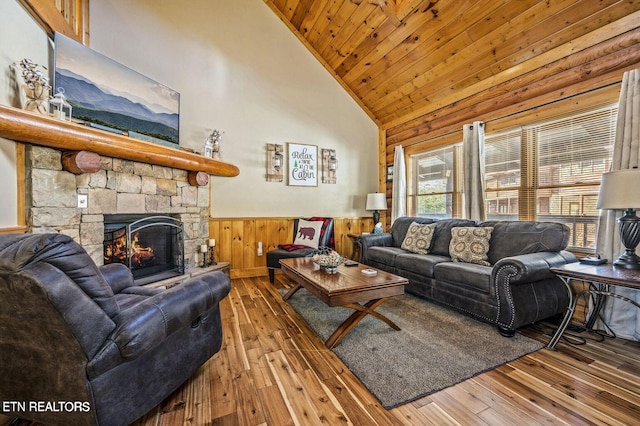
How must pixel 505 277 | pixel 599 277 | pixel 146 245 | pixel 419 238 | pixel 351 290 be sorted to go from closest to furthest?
1. pixel 599 277
2. pixel 351 290
3. pixel 505 277
4. pixel 146 245
5. pixel 419 238

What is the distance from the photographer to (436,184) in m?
4.23

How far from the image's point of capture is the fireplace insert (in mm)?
2730

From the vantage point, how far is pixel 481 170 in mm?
3350

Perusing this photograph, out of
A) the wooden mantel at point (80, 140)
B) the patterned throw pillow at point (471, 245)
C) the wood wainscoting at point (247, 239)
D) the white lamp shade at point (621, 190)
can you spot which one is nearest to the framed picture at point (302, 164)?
the wood wainscoting at point (247, 239)

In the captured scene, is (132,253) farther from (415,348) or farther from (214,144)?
(415,348)

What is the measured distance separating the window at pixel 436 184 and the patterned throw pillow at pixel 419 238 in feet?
2.13

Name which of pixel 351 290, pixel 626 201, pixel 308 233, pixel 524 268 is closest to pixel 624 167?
pixel 626 201

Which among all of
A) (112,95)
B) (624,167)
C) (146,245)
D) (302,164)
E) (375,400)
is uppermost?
(112,95)

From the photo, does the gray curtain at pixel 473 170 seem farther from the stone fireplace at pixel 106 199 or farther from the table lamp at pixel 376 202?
the stone fireplace at pixel 106 199

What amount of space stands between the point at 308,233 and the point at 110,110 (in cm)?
277

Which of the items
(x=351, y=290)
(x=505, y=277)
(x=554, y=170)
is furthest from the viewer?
(x=554, y=170)

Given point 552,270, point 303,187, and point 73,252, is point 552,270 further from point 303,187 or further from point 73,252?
point 303,187

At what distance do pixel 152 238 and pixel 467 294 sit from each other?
3.40 meters

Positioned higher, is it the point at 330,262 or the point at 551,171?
the point at 551,171
